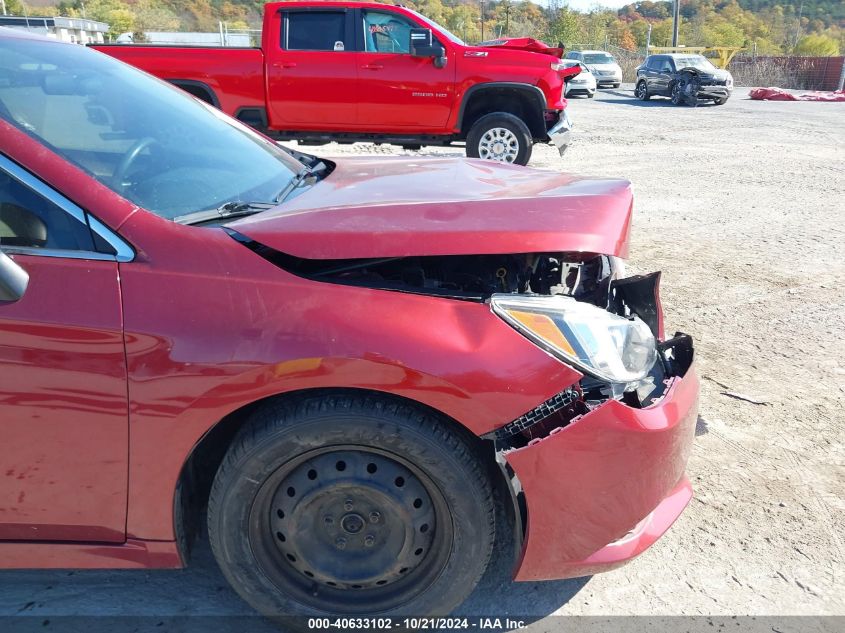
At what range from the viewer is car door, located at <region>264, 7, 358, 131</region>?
8.86 metres

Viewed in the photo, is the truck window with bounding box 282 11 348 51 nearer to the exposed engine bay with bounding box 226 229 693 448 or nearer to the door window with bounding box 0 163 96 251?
the exposed engine bay with bounding box 226 229 693 448

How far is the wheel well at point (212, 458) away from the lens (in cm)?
191

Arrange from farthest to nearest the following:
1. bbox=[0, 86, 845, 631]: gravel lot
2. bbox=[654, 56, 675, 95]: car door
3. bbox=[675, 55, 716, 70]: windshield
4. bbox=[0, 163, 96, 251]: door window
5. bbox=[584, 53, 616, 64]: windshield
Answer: bbox=[584, 53, 616, 64]: windshield
bbox=[654, 56, 675, 95]: car door
bbox=[675, 55, 716, 70]: windshield
bbox=[0, 86, 845, 631]: gravel lot
bbox=[0, 163, 96, 251]: door window

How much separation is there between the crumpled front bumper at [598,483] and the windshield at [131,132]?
139 cm

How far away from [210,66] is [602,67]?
27564 millimetres

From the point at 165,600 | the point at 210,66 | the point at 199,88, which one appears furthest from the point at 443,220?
the point at 199,88

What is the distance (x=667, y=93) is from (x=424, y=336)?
2520cm

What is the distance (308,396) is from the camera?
75.2 inches

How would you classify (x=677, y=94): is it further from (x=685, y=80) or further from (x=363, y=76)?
(x=363, y=76)

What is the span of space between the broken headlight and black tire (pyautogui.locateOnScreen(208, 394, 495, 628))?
37 cm

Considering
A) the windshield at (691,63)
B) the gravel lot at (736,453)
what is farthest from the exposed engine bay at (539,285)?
the windshield at (691,63)

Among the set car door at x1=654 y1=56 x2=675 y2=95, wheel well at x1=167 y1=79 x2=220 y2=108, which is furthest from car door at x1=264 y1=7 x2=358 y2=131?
car door at x1=654 y1=56 x2=675 y2=95

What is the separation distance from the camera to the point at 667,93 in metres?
24.1

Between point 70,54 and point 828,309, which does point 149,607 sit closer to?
point 70,54
